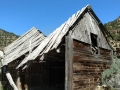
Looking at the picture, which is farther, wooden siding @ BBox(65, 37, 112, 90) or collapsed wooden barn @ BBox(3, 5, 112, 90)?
collapsed wooden barn @ BBox(3, 5, 112, 90)

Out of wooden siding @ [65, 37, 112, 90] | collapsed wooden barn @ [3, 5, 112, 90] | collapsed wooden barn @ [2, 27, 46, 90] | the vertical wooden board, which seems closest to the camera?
the vertical wooden board

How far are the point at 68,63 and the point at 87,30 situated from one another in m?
2.95

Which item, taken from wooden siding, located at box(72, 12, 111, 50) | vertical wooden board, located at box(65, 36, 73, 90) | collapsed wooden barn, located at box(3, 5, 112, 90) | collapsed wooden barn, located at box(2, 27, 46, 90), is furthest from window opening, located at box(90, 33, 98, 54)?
collapsed wooden barn, located at box(2, 27, 46, 90)

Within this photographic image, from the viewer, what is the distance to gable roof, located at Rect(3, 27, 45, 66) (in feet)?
41.5

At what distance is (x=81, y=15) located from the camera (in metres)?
11.2

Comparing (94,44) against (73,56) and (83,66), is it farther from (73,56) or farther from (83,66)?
(73,56)

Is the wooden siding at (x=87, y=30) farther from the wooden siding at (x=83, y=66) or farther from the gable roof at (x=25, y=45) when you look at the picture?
the gable roof at (x=25, y=45)

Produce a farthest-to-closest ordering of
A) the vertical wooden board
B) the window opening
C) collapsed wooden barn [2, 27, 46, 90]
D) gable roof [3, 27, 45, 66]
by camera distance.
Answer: gable roof [3, 27, 45, 66] < collapsed wooden barn [2, 27, 46, 90] < the window opening < the vertical wooden board

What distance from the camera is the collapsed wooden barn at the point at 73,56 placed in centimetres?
954

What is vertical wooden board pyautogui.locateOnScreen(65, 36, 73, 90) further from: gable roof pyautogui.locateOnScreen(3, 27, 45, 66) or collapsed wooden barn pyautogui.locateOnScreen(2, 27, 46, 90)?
gable roof pyautogui.locateOnScreen(3, 27, 45, 66)

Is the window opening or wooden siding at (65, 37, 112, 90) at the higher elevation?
the window opening

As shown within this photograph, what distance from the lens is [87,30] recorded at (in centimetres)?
1139

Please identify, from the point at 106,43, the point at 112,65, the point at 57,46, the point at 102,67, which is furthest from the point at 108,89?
the point at 57,46

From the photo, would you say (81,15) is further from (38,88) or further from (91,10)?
(38,88)
